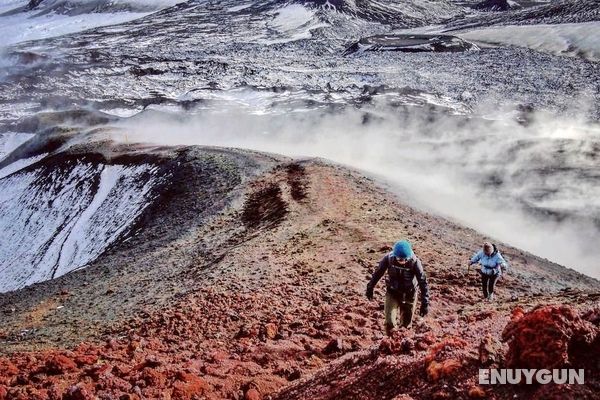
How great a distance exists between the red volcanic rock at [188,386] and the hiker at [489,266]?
18.2 ft

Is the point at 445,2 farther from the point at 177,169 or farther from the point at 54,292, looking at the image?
the point at 54,292

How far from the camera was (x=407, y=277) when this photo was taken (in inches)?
290

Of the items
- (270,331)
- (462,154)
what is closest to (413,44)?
(462,154)

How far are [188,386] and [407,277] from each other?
10.3 ft

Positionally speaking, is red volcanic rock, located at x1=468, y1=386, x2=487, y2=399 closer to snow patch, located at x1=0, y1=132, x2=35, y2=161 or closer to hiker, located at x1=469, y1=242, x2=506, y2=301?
hiker, located at x1=469, y1=242, x2=506, y2=301

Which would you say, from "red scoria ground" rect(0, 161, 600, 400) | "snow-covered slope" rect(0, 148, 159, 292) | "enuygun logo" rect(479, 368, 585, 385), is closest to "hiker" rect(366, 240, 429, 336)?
"red scoria ground" rect(0, 161, 600, 400)

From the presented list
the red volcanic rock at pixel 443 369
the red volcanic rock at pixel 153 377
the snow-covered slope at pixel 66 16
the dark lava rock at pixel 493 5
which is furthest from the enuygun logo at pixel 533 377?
the snow-covered slope at pixel 66 16

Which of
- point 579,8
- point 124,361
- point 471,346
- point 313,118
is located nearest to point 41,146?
point 313,118

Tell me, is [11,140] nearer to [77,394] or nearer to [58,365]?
[58,365]

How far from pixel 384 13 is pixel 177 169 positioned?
7675 cm

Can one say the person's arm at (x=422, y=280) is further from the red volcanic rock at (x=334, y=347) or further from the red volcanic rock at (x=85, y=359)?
the red volcanic rock at (x=85, y=359)

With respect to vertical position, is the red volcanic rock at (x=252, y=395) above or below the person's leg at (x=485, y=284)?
above

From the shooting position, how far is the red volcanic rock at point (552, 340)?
4641mm

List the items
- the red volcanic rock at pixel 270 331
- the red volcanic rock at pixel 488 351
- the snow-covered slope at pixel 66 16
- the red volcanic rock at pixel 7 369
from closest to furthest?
the red volcanic rock at pixel 488 351 < the red volcanic rock at pixel 7 369 < the red volcanic rock at pixel 270 331 < the snow-covered slope at pixel 66 16
